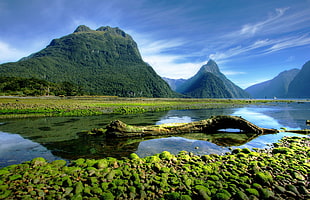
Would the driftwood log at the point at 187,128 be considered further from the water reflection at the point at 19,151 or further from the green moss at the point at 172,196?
the green moss at the point at 172,196

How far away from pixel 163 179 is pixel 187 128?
1031 centimetres

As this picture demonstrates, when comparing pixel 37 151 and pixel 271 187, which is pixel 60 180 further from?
pixel 271 187

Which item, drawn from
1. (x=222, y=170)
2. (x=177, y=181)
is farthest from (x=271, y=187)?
(x=177, y=181)

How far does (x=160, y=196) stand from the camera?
18.1 ft

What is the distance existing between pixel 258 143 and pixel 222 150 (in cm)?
424

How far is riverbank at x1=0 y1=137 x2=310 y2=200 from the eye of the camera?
554 centimetres

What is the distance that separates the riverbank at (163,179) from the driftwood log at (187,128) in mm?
5910

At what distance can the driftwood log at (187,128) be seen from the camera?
1427 cm

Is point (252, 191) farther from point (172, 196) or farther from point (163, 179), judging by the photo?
point (163, 179)

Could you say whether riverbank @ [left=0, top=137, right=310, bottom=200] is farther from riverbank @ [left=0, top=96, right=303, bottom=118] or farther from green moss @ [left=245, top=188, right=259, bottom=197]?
riverbank @ [left=0, top=96, right=303, bottom=118]

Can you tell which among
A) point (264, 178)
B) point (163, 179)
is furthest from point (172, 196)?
point (264, 178)

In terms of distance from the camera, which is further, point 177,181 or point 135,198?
→ point 177,181

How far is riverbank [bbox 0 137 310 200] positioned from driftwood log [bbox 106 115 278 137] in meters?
5.91

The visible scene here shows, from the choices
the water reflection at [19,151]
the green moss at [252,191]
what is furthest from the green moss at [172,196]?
the water reflection at [19,151]
